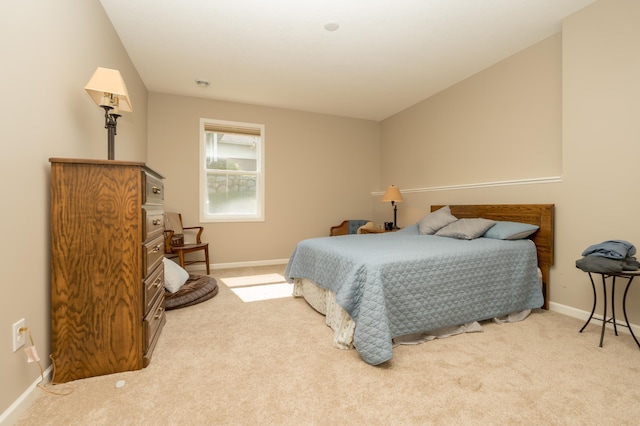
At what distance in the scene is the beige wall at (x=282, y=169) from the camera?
14.4 ft

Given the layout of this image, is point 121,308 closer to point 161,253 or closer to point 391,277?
point 161,253

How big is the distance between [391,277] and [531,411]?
92 cm

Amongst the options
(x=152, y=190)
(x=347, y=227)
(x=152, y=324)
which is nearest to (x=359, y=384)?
(x=152, y=324)

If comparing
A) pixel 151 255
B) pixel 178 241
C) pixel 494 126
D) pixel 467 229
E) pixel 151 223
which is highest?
pixel 494 126

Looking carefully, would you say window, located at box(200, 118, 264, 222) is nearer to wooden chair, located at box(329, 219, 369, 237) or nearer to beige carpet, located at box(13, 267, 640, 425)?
wooden chair, located at box(329, 219, 369, 237)

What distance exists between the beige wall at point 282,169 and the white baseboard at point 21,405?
3102 mm

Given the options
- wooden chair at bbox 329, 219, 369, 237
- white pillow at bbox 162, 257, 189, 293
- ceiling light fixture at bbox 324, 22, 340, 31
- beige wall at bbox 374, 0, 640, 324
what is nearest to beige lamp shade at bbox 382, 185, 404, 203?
beige wall at bbox 374, 0, 640, 324

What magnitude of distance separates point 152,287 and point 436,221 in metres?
2.86

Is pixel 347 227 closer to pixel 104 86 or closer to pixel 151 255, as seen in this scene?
pixel 151 255

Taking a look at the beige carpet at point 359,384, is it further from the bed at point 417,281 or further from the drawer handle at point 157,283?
the drawer handle at point 157,283

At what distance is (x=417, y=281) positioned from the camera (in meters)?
2.07

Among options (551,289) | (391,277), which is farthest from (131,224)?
(551,289)

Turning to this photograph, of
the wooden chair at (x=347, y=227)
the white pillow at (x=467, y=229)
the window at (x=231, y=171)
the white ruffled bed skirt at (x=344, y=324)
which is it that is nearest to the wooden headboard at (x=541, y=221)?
the white pillow at (x=467, y=229)

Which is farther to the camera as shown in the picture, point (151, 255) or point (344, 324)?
point (344, 324)
